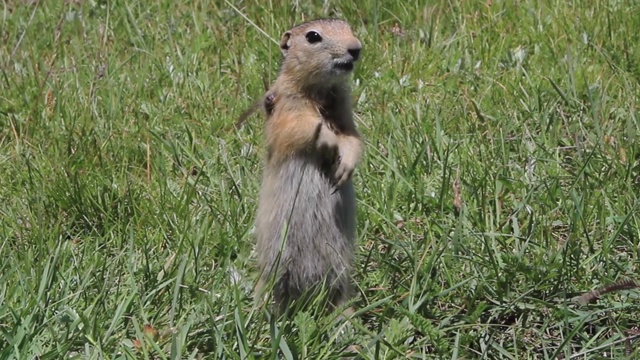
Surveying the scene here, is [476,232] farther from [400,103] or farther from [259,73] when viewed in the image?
[259,73]

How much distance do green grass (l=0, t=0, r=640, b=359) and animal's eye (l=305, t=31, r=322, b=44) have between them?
0.93 m

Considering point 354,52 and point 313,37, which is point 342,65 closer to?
point 354,52

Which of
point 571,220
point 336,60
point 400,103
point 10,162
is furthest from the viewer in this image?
point 400,103

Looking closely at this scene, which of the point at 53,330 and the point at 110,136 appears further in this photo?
the point at 110,136

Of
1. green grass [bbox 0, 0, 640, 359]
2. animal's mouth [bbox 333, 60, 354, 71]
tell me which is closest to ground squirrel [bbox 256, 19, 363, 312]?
animal's mouth [bbox 333, 60, 354, 71]

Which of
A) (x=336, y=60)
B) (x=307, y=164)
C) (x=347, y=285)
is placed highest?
(x=336, y=60)

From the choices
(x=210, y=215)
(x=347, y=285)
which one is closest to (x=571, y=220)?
(x=347, y=285)

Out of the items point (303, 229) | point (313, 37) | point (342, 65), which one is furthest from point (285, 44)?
point (303, 229)

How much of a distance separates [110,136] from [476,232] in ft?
6.77

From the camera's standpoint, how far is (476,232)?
4941mm

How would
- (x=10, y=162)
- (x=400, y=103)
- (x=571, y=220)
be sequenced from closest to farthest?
(x=571, y=220)
(x=10, y=162)
(x=400, y=103)

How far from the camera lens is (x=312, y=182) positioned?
4.54 m

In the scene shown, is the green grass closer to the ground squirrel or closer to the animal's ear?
the ground squirrel

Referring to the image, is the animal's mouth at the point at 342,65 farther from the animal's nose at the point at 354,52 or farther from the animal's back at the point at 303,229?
the animal's back at the point at 303,229
